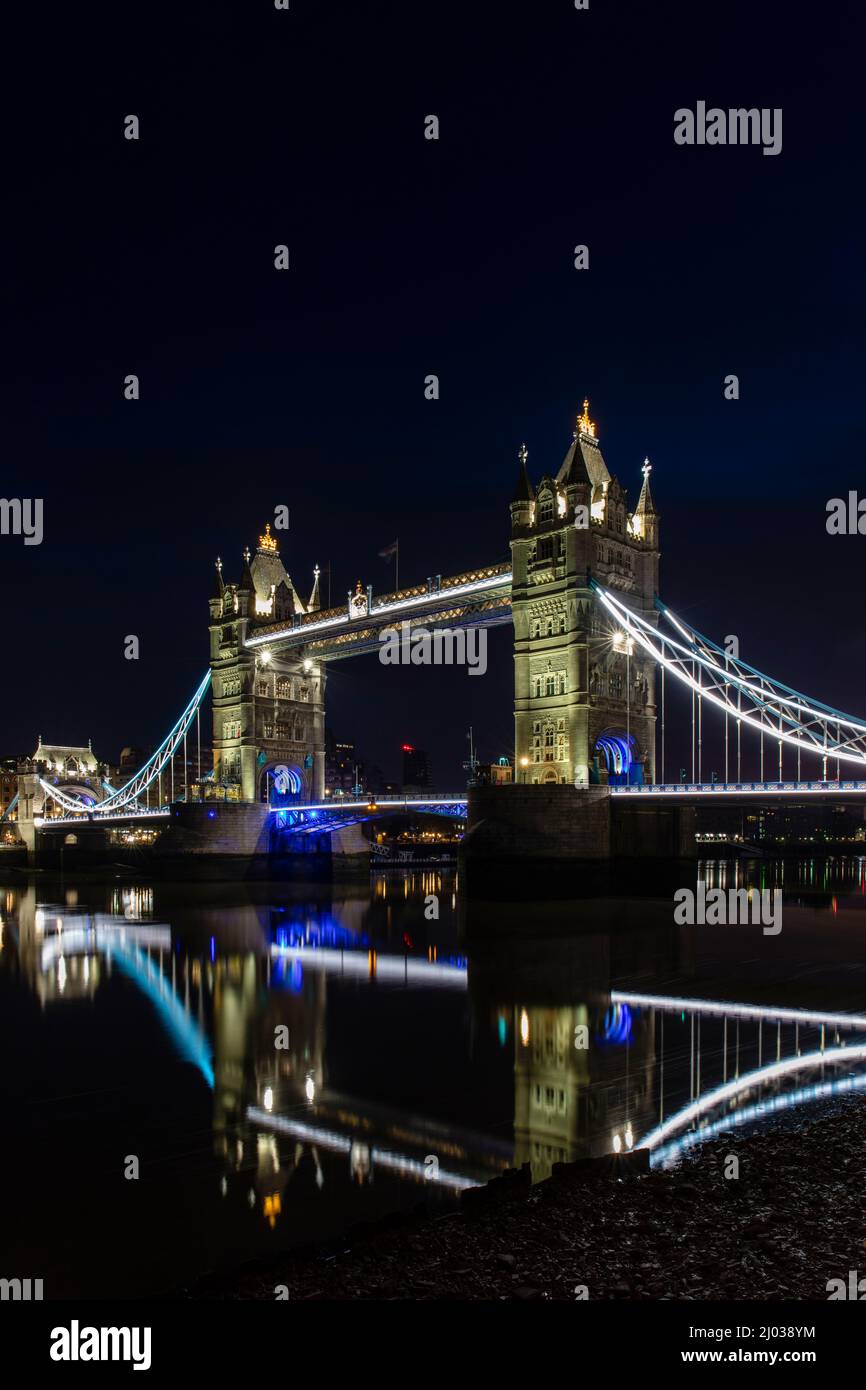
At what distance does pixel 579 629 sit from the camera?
40.6 metres

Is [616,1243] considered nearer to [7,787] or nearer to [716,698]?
[716,698]

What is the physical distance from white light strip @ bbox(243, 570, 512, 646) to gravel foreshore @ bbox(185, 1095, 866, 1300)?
36267 millimetres

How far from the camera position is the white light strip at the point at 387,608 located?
147 ft

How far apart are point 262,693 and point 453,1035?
4726 centimetres

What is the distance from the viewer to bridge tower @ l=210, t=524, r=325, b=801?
61938 mm

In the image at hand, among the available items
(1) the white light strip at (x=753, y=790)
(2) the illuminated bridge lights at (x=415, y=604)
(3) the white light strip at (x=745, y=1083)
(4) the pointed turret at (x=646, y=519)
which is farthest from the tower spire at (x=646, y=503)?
(3) the white light strip at (x=745, y=1083)

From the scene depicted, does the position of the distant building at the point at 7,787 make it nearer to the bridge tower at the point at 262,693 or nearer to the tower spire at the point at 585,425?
the bridge tower at the point at 262,693

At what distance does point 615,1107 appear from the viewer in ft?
40.6

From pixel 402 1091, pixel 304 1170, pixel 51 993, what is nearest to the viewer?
pixel 304 1170

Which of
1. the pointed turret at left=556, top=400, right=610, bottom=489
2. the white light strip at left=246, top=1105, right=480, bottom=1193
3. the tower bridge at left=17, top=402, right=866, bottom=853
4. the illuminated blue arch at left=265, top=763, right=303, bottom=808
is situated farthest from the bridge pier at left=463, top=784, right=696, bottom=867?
the illuminated blue arch at left=265, top=763, right=303, bottom=808

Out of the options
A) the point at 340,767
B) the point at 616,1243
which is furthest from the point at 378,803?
the point at 340,767
